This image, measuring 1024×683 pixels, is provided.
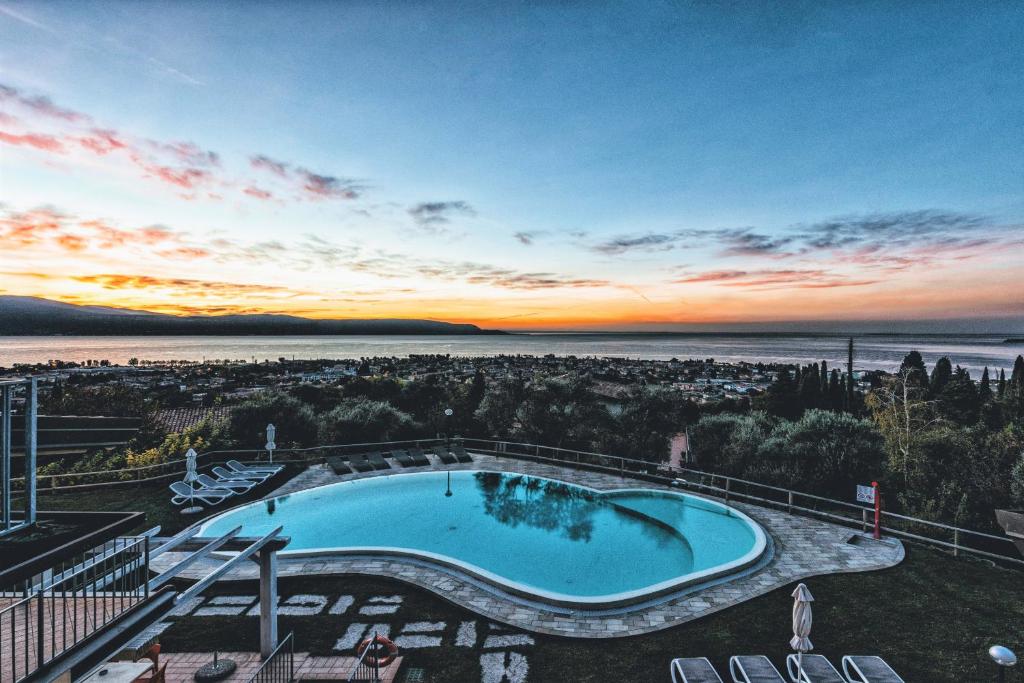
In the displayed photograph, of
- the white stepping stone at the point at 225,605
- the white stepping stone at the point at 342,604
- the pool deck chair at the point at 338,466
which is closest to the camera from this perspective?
the white stepping stone at the point at 225,605

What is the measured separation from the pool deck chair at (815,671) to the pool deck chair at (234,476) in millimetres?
15244

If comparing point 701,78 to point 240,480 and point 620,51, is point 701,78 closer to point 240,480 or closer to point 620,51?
point 620,51

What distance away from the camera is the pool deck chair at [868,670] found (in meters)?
6.12

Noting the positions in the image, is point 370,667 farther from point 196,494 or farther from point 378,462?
point 378,462

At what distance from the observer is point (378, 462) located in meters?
17.7

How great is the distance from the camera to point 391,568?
10.1m

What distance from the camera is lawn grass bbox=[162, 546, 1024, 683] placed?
687 centimetres

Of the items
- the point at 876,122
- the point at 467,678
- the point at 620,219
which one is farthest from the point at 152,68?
the point at 876,122

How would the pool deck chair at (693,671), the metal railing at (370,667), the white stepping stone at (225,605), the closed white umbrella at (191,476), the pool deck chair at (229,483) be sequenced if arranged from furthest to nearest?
1. the pool deck chair at (229,483)
2. the closed white umbrella at (191,476)
3. the white stepping stone at (225,605)
4. the metal railing at (370,667)
5. the pool deck chair at (693,671)

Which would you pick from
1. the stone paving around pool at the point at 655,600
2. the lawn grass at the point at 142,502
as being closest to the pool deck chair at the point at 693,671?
the stone paving around pool at the point at 655,600

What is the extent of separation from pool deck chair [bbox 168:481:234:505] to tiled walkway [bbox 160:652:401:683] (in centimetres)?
752

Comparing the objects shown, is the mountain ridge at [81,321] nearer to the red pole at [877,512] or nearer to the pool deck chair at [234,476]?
the pool deck chair at [234,476]

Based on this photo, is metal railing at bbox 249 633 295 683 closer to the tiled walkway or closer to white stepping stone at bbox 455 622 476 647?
the tiled walkway

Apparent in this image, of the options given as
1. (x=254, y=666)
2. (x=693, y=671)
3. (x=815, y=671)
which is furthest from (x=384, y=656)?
(x=815, y=671)
